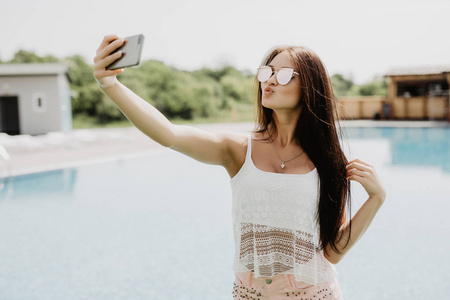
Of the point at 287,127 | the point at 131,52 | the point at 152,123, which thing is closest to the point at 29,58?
the point at 287,127

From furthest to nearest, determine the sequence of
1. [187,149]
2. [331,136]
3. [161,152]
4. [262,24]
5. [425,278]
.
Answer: [262,24]
[161,152]
[425,278]
[331,136]
[187,149]

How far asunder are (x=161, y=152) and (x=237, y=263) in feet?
41.8

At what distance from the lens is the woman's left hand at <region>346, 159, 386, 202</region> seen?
1.33 metres

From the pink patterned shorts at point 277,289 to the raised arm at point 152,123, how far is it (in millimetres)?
387

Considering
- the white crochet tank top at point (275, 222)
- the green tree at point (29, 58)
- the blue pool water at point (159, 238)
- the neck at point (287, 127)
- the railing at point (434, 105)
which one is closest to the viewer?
the white crochet tank top at point (275, 222)

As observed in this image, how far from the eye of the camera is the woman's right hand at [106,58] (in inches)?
41.2

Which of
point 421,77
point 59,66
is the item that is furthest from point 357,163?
point 421,77

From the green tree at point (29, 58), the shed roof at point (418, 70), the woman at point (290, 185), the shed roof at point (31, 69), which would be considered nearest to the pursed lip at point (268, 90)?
the woman at point (290, 185)

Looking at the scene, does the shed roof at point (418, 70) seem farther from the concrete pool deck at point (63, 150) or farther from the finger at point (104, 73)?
the finger at point (104, 73)

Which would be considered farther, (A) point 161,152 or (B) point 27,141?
(A) point 161,152

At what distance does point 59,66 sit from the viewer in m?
19.2

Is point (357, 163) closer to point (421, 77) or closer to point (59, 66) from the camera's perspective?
point (59, 66)

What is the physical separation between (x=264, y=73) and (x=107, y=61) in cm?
54

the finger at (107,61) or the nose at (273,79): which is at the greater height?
the finger at (107,61)
